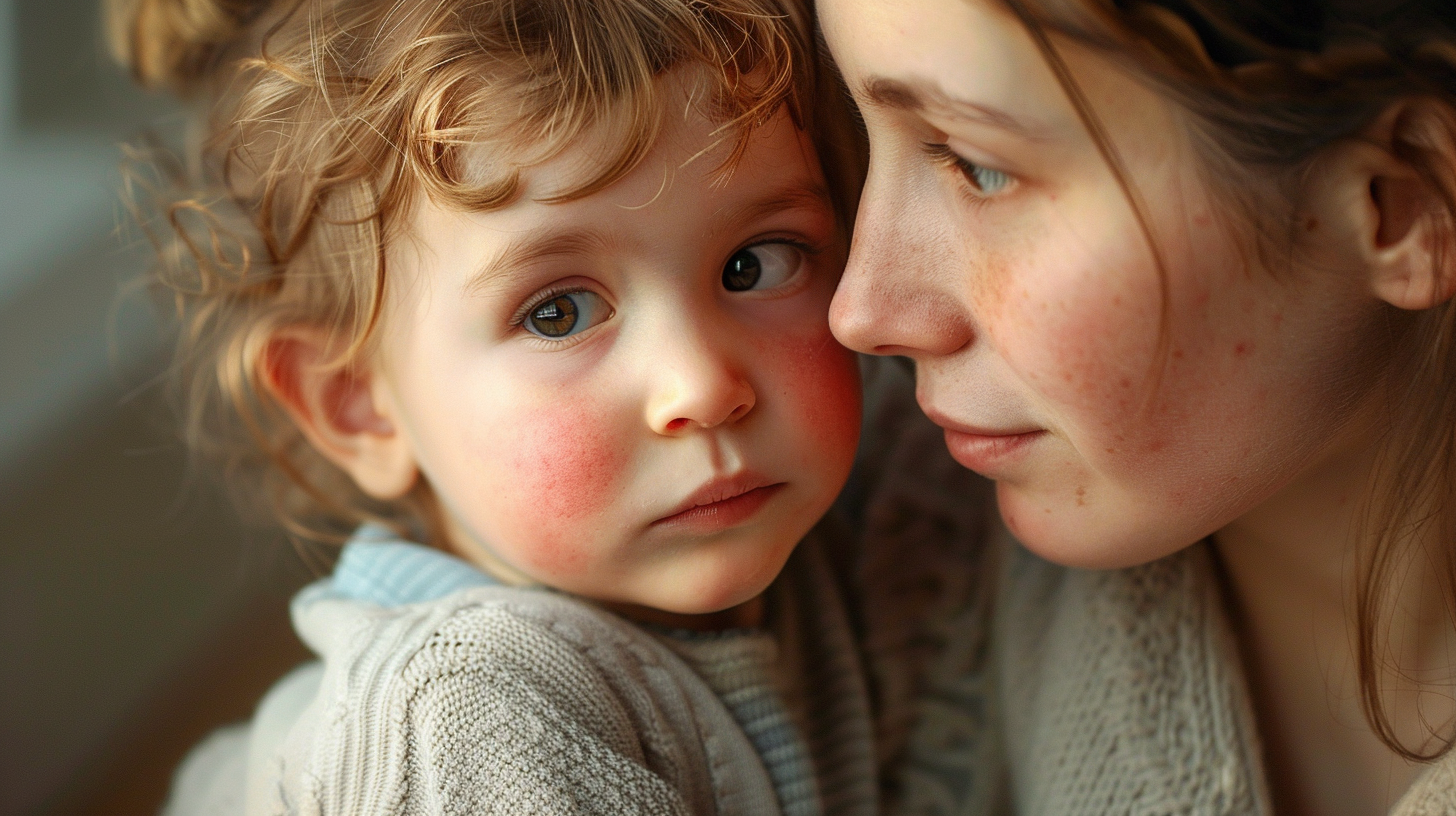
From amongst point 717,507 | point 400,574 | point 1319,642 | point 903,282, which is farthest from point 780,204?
point 1319,642

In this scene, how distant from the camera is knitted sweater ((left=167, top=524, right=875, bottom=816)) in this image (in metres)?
0.81

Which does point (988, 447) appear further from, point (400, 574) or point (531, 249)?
point (400, 574)

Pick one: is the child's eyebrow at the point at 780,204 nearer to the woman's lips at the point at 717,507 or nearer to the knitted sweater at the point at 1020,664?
the woman's lips at the point at 717,507

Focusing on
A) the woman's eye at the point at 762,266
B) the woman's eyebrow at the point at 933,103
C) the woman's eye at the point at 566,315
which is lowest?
the woman's eye at the point at 566,315

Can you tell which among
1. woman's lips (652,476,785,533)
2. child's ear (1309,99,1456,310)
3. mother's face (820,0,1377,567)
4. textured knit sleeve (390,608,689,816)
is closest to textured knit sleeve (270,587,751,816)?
textured knit sleeve (390,608,689,816)

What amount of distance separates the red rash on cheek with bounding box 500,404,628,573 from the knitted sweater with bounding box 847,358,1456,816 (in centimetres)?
44

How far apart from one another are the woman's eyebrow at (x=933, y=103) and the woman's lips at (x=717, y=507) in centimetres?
32

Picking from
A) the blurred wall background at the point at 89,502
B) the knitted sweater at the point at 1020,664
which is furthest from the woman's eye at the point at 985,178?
the blurred wall background at the point at 89,502

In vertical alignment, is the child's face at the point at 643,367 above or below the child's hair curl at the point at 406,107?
below

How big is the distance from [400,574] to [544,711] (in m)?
0.31

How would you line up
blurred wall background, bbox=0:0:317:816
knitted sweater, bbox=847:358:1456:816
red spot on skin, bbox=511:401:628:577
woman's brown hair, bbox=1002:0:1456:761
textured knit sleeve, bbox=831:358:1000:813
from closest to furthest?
woman's brown hair, bbox=1002:0:1456:761, red spot on skin, bbox=511:401:628:577, knitted sweater, bbox=847:358:1456:816, textured knit sleeve, bbox=831:358:1000:813, blurred wall background, bbox=0:0:317:816

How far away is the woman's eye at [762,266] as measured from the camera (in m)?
0.95

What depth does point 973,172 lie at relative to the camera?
806mm

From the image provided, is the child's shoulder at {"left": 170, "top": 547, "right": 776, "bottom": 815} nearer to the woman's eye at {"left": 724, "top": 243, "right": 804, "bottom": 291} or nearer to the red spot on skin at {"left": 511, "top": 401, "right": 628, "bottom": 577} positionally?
the red spot on skin at {"left": 511, "top": 401, "right": 628, "bottom": 577}
